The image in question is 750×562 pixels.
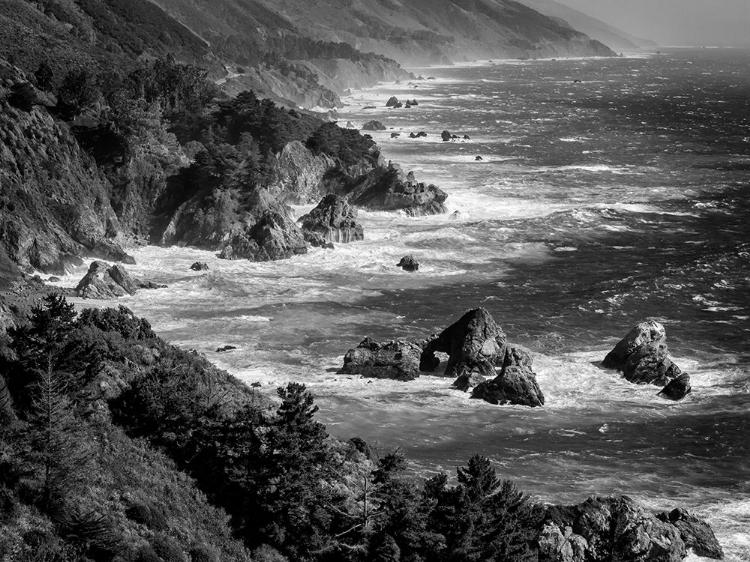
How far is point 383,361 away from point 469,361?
5395 millimetres

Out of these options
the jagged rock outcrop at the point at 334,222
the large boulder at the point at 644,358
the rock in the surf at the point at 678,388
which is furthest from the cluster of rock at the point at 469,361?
the jagged rock outcrop at the point at 334,222

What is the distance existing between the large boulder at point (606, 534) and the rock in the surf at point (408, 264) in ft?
139

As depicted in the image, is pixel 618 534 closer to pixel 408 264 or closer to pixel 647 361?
pixel 647 361

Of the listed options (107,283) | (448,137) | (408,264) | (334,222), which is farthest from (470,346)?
(448,137)

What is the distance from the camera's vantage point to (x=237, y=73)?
557ft

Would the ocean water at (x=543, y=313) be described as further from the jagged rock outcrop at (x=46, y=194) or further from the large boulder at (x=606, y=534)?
the jagged rock outcrop at (x=46, y=194)

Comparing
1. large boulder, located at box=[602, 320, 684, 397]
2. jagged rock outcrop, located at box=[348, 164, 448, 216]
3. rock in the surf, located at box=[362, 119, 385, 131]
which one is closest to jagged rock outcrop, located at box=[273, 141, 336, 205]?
jagged rock outcrop, located at box=[348, 164, 448, 216]

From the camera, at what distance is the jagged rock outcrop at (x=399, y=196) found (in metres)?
99.3

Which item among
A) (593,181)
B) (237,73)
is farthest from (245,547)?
(237,73)

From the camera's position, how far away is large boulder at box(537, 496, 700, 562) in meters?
35.6

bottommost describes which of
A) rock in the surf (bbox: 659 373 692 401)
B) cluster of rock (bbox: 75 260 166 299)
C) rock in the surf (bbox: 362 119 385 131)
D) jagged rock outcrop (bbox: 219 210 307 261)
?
rock in the surf (bbox: 659 373 692 401)

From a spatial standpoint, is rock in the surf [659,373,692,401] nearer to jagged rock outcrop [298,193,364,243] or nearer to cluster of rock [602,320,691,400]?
cluster of rock [602,320,691,400]

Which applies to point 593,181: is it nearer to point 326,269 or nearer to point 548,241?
point 548,241

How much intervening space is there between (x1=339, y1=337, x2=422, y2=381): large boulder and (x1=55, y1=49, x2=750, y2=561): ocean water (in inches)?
30.7
